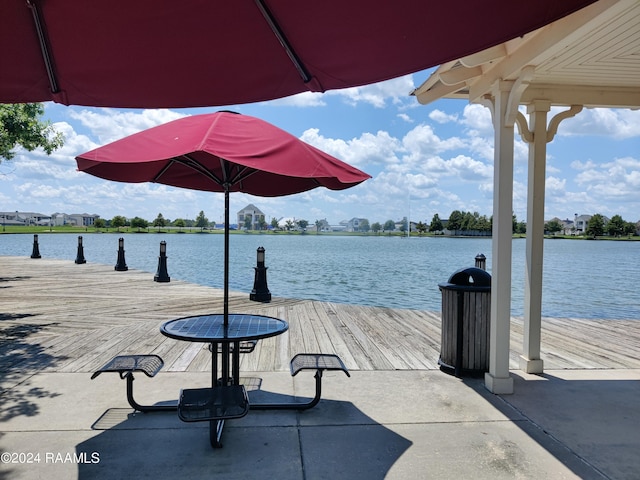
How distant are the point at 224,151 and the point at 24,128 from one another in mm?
11637

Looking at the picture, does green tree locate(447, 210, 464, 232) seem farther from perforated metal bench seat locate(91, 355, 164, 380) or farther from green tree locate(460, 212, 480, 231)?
perforated metal bench seat locate(91, 355, 164, 380)

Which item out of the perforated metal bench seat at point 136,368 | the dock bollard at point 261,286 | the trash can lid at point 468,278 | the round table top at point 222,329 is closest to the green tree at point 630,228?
the dock bollard at point 261,286

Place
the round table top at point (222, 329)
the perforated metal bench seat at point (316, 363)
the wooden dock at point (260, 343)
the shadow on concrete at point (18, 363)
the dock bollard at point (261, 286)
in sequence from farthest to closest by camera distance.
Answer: the dock bollard at point (261, 286) < the wooden dock at point (260, 343) < the shadow on concrete at point (18, 363) < the perforated metal bench seat at point (316, 363) < the round table top at point (222, 329)

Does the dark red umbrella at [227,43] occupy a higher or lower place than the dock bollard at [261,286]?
higher

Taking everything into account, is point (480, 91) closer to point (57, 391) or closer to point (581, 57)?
point (581, 57)

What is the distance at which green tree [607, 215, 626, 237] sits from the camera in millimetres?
81625

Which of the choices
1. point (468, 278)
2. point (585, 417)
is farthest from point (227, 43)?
point (585, 417)

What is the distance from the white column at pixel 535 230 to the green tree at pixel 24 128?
35.7ft

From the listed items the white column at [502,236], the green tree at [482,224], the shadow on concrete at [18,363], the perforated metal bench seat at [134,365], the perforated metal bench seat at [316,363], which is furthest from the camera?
the green tree at [482,224]

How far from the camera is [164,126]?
3.03 metres

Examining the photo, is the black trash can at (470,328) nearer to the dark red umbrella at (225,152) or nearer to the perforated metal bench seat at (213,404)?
the dark red umbrella at (225,152)

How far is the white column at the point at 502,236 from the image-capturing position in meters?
4.17

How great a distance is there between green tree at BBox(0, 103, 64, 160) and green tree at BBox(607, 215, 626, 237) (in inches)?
3595

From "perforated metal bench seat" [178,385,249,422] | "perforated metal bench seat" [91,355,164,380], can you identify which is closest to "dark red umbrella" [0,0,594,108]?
"perforated metal bench seat" [178,385,249,422]
